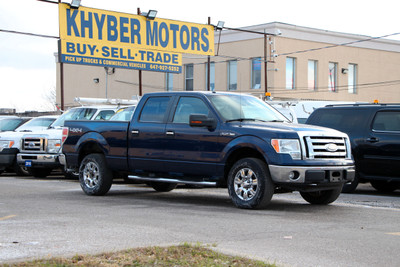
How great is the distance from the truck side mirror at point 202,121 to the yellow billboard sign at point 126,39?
1792 centimetres

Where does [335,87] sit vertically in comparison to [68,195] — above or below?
above

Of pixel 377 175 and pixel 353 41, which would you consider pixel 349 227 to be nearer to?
pixel 377 175

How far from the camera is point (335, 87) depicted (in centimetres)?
4047

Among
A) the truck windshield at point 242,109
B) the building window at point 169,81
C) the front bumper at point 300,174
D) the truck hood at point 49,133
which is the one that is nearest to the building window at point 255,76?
the building window at point 169,81

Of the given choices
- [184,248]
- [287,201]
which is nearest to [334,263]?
[184,248]

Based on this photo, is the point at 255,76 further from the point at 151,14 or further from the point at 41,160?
the point at 41,160

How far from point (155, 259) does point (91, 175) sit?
684cm

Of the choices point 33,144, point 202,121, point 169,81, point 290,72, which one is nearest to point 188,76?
point 169,81

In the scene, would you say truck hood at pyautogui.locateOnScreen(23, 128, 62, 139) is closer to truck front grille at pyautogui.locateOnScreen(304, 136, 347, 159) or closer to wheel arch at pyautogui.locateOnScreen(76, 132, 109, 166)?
wheel arch at pyautogui.locateOnScreen(76, 132, 109, 166)

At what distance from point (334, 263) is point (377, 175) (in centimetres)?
731

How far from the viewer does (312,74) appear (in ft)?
129

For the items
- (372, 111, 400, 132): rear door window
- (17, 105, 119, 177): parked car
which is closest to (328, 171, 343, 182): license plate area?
(372, 111, 400, 132): rear door window

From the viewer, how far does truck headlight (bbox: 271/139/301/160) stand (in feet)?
33.1

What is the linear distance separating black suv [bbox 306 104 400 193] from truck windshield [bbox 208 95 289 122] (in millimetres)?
2586
